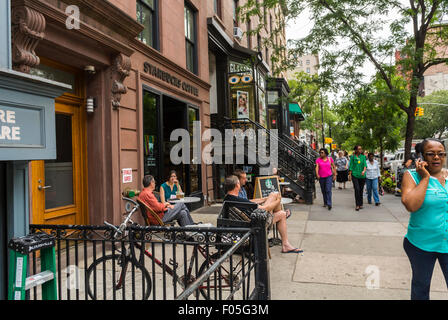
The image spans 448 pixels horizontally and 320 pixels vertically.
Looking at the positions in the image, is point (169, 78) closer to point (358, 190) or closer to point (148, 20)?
point (148, 20)

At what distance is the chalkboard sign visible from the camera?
8.02 meters

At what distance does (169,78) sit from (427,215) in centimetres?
738

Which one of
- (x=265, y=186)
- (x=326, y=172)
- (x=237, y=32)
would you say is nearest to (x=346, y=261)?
(x=265, y=186)

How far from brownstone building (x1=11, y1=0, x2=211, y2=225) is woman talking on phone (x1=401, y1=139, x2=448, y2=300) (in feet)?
15.6

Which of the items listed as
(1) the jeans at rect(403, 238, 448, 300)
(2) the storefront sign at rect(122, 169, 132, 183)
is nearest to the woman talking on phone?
(1) the jeans at rect(403, 238, 448, 300)

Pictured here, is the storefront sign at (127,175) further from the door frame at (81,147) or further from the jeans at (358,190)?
the jeans at (358,190)

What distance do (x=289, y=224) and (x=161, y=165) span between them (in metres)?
3.52

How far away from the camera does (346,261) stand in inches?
203

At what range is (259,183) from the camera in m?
8.09

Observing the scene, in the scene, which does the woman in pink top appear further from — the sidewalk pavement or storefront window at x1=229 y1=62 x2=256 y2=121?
storefront window at x1=229 y1=62 x2=256 y2=121

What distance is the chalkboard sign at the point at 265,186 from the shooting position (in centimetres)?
802

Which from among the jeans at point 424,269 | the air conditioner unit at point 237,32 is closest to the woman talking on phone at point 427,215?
the jeans at point 424,269
